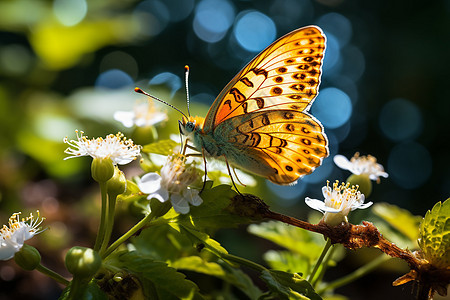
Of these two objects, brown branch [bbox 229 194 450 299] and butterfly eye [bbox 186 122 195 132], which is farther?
butterfly eye [bbox 186 122 195 132]

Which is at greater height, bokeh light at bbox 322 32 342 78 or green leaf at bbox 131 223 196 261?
bokeh light at bbox 322 32 342 78

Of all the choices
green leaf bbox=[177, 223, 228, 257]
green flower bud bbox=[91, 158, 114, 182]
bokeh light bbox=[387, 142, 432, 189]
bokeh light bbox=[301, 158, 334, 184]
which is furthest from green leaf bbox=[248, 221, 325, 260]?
bokeh light bbox=[387, 142, 432, 189]

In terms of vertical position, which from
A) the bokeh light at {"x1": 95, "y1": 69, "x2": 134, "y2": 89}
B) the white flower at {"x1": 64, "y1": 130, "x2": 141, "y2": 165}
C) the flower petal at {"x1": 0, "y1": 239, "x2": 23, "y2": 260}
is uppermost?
the bokeh light at {"x1": 95, "y1": 69, "x2": 134, "y2": 89}

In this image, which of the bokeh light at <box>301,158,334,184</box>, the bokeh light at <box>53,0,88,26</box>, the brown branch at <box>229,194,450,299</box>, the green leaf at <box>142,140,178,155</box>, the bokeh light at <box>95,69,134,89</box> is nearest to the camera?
the brown branch at <box>229,194,450,299</box>

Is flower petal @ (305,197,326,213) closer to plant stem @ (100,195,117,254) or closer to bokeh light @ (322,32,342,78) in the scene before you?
plant stem @ (100,195,117,254)

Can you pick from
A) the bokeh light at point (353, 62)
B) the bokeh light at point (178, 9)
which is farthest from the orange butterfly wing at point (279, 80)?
the bokeh light at point (178, 9)

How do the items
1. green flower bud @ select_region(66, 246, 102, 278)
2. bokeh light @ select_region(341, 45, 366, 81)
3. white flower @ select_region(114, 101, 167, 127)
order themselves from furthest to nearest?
bokeh light @ select_region(341, 45, 366, 81) < white flower @ select_region(114, 101, 167, 127) < green flower bud @ select_region(66, 246, 102, 278)

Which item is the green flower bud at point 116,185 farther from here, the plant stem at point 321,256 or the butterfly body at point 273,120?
the plant stem at point 321,256

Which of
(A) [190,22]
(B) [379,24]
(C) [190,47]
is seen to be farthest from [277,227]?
(A) [190,22]
